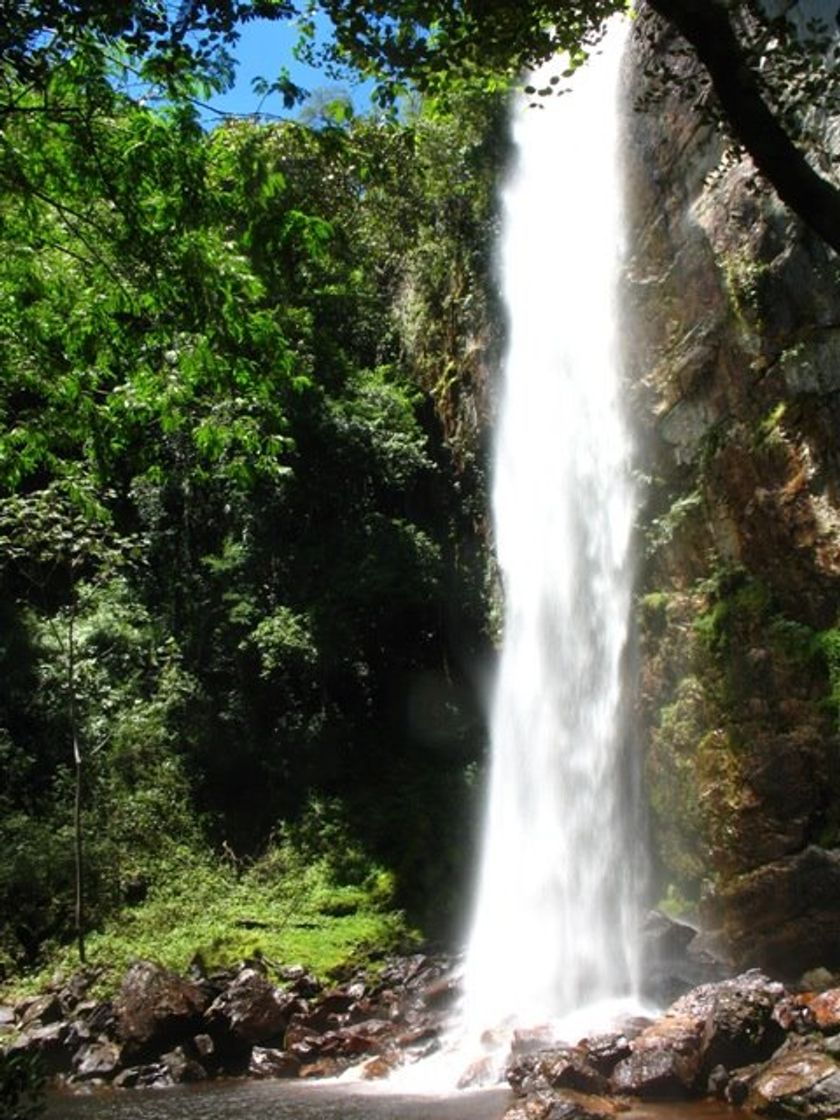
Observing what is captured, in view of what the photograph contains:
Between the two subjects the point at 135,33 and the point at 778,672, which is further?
the point at 778,672

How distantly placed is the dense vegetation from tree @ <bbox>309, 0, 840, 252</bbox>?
566 centimetres

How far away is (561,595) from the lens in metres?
15.4

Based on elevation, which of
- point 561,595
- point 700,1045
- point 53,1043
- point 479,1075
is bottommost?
point 700,1045

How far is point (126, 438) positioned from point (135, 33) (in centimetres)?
252

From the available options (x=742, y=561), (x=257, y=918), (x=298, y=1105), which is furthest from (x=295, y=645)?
(x=298, y=1105)

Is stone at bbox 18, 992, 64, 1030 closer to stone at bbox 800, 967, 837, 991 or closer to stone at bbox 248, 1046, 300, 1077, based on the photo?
stone at bbox 248, 1046, 300, 1077

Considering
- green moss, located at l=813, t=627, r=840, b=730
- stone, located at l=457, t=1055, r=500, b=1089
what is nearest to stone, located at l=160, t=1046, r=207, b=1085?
stone, located at l=457, t=1055, r=500, b=1089

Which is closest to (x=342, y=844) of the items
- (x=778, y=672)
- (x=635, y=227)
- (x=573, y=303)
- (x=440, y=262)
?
(x=778, y=672)

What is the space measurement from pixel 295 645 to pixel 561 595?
16.6 ft

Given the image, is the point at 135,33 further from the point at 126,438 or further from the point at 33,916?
the point at 33,916

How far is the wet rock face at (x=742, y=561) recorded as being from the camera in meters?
10.8

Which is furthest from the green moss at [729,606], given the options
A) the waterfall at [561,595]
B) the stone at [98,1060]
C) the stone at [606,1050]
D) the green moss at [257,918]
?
the stone at [98,1060]

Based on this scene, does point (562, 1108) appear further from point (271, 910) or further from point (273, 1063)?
point (271, 910)

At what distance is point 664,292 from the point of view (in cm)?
1467
